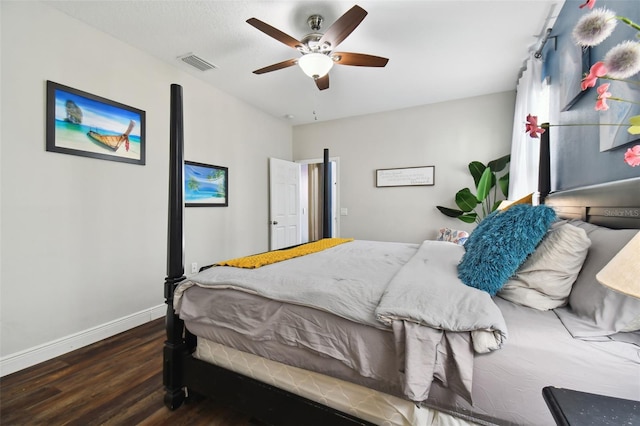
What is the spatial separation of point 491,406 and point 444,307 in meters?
0.33

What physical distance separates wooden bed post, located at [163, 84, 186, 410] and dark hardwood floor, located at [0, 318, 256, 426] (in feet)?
0.50

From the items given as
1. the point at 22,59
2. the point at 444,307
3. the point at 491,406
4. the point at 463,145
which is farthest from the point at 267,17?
the point at 463,145

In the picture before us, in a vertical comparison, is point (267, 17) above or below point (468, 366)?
above

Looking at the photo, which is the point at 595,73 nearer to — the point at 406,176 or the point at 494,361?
the point at 494,361

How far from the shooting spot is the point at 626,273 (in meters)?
0.55

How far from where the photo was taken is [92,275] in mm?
2295

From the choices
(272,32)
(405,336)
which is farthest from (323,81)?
(405,336)

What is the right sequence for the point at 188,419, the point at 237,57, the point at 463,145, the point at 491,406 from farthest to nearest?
the point at 463,145 → the point at 237,57 → the point at 188,419 → the point at 491,406

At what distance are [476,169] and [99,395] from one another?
4279mm

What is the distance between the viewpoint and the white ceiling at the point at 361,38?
205 cm

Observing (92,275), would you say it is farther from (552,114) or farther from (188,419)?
(552,114)

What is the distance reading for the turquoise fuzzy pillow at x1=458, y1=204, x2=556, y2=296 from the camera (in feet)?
3.61

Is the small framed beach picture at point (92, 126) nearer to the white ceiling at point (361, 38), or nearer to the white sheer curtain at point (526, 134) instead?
the white ceiling at point (361, 38)

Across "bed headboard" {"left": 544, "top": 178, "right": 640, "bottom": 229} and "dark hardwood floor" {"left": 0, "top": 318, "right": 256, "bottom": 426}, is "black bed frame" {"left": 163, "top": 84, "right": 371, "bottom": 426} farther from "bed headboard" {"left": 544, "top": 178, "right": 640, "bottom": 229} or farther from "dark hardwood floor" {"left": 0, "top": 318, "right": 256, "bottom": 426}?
"bed headboard" {"left": 544, "top": 178, "right": 640, "bottom": 229}
